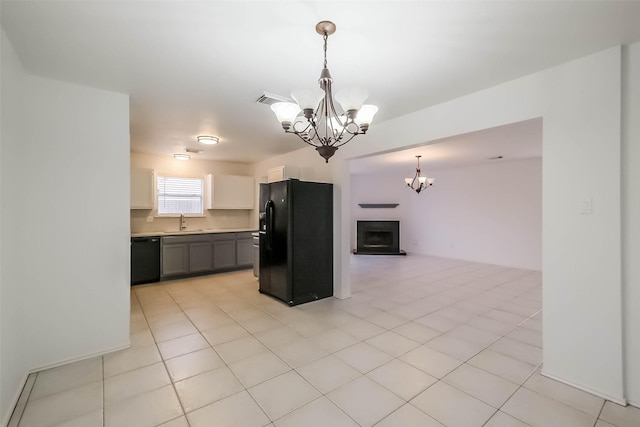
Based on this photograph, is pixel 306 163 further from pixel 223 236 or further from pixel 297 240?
pixel 223 236

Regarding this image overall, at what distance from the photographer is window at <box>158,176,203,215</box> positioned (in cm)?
583

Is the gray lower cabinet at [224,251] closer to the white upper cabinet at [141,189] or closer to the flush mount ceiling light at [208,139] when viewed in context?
the white upper cabinet at [141,189]

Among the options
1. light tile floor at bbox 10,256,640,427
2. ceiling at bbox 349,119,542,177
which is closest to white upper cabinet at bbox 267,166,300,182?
ceiling at bbox 349,119,542,177

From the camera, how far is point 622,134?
1.97 m

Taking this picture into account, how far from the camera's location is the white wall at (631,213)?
1.92 meters

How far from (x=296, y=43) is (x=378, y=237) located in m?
7.53

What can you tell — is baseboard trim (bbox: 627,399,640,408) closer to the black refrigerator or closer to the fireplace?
the black refrigerator

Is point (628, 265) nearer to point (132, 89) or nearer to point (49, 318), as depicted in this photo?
point (132, 89)

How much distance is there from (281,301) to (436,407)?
8.48 feet

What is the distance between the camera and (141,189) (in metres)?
5.27

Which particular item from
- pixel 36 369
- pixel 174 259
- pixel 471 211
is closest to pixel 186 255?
pixel 174 259

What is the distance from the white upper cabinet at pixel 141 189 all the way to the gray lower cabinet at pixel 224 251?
1.43 m

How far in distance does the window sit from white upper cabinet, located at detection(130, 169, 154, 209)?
41cm

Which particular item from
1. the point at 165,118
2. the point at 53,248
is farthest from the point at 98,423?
the point at 165,118
